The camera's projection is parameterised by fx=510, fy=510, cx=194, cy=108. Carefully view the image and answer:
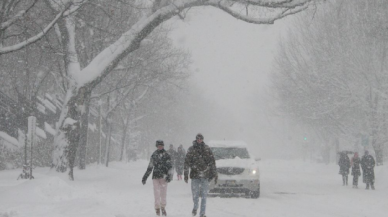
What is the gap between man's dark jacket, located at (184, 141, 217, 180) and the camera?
36.4 ft

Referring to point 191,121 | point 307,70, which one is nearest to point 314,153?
point 191,121

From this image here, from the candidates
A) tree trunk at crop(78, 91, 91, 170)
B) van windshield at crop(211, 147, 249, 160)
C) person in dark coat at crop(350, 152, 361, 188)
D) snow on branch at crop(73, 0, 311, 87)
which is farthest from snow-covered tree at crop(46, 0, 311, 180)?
person in dark coat at crop(350, 152, 361, 188)

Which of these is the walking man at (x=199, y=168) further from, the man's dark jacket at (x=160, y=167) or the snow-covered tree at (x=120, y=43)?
the snow-covered tree at (x=120, y=43)

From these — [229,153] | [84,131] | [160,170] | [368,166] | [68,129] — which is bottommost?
[368,166]

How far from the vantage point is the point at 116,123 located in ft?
169

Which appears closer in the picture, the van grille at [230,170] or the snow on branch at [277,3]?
the van grille at [230,170]

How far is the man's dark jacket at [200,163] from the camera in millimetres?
11086

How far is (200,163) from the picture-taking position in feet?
36.4

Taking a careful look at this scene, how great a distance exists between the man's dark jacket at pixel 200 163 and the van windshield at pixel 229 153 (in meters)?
5.43

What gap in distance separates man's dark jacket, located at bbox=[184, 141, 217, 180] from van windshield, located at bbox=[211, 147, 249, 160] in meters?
5.43

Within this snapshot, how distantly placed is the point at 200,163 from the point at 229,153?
593 centimetres

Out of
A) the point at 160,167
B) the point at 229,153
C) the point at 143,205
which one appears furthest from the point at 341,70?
the point at 160,167

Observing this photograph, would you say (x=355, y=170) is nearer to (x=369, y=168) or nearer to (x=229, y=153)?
(x=369, y=168)

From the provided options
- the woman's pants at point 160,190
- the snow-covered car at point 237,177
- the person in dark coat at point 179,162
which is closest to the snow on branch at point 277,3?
the snow-covered car at point 237,177
